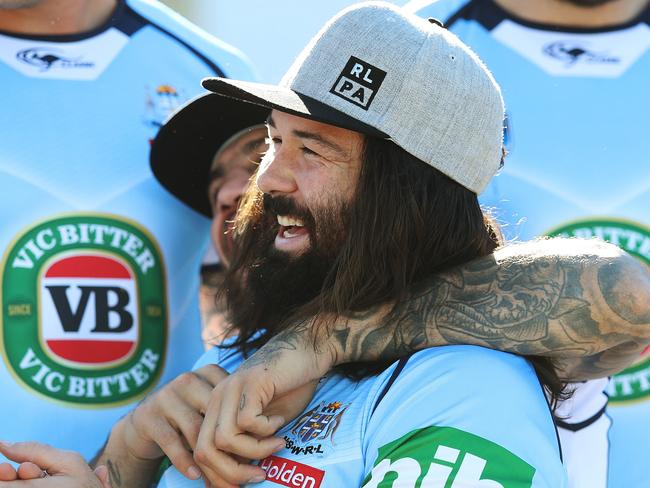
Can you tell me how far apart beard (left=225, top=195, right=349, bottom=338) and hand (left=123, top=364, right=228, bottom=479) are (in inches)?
8.2

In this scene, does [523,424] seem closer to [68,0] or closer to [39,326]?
[39,326]

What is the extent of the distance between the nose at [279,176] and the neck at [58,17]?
3.03ft

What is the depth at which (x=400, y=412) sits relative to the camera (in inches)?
59.1

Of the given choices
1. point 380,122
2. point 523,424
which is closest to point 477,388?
point 523,424

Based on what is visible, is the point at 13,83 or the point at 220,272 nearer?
the point at 13,83

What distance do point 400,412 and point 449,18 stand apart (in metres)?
1.27

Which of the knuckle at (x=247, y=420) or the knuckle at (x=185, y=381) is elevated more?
the knuckle at (x=247, y=420)

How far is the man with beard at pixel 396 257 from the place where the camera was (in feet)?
4.88

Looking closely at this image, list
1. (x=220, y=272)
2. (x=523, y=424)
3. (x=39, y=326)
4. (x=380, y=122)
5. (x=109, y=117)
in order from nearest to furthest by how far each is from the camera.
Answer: (x=523, y=424) → (x=380, y=122) → (x=39, y=326) → (x=109, y=117) → (x=220, y=272)

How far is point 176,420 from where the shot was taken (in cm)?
166

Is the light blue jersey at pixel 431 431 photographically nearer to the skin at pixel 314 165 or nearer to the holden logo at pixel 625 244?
the skin at pixel 314 165

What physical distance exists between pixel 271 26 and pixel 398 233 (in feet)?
13.8

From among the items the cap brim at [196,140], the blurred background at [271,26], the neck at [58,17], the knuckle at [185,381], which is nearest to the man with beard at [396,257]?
the knuckle at [185,381]

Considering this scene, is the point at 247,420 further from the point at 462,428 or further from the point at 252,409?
the point at 462,428
